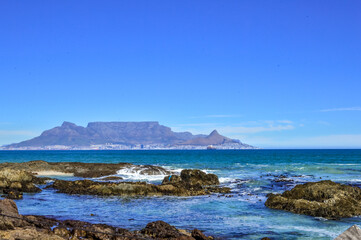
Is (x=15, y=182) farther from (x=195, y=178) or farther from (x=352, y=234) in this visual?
(x=352, y=234)

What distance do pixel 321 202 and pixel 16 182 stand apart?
25705mm

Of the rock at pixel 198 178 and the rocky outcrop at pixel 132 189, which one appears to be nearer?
the rocky outcrop at pixel 132 189

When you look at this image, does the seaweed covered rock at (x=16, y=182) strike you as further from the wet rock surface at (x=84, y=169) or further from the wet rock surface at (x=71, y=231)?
the wet rock surface at (x=71, y=231)

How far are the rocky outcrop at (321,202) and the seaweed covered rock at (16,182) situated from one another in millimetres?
20885

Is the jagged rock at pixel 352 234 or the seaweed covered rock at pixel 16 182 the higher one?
the jagged rock at pixel 352 234

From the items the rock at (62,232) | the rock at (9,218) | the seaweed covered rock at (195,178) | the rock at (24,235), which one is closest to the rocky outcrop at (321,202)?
the seaweed covered rock at (195,178)

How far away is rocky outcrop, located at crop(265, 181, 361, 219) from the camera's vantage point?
1980 centimetres

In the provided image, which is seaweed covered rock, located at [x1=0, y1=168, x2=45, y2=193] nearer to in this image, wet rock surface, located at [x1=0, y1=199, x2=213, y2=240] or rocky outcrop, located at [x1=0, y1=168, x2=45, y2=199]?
rocky outcrop, located at [x1=0, y1=168, x2=45, y2=199]

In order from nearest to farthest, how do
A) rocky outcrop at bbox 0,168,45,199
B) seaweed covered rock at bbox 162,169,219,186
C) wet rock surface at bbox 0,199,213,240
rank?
wet rock surface at bbox 0,199,213,240
rocky outcrop at bbox 0,168,45,199
seaweed covered rock at bbox 162,169,219,186

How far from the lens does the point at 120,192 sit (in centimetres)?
2827

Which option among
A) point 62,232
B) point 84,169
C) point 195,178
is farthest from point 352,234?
point 84,169

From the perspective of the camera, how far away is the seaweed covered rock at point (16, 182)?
30078mm

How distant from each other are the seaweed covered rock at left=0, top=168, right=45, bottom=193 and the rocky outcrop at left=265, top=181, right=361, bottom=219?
2088 cm

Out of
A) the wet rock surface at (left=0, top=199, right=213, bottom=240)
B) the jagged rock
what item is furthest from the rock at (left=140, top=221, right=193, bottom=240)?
the jagged rock
